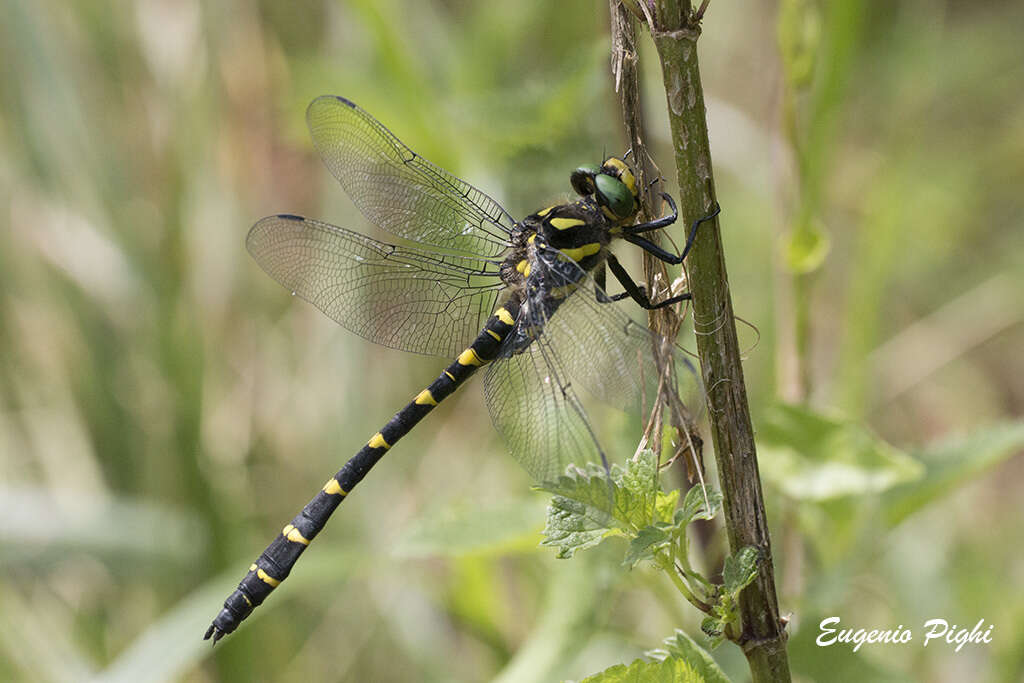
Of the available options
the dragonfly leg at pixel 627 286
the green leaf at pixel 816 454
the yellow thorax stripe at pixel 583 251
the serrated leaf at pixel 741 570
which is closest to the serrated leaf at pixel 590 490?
the serrated leaf at pixel 741 570

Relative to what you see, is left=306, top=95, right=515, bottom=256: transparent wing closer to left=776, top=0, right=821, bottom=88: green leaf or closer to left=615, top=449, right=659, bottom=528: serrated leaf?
left=776, top=0, right=821, bottom=88: green leaf

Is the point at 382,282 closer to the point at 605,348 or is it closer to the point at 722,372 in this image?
the point at 605,348

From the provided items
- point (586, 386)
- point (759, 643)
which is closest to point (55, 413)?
point (586, 386)

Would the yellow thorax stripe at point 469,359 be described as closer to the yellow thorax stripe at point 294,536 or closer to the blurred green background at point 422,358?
the blurred green background at point 422,358

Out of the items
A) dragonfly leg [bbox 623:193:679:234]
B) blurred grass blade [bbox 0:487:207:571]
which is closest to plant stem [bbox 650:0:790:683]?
dragonfly leg [bbox 623:193:679:234]

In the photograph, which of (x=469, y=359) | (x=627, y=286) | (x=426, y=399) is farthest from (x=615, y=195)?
(x=426, y=399)

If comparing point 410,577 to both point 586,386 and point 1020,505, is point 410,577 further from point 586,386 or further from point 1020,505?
point 1020,505

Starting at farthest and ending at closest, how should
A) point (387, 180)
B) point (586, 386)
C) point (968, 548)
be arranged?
point (968, 548), point (387, 180), point (586, 386)
